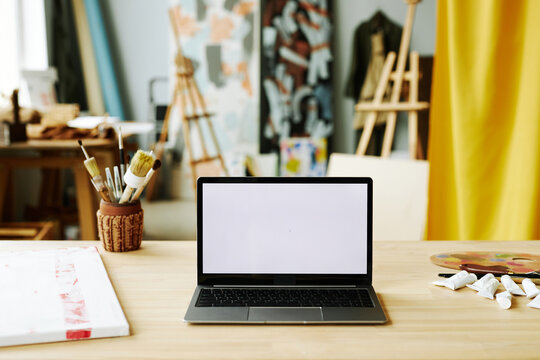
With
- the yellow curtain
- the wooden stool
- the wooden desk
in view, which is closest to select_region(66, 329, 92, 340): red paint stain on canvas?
the yellow curtain

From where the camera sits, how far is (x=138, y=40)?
5.18 metres

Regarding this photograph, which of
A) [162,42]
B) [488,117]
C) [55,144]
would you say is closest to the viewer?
[488,117]

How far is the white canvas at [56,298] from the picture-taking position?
84 centimetres

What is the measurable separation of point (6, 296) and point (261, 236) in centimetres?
48

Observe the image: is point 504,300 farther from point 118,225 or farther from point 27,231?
point 27,231

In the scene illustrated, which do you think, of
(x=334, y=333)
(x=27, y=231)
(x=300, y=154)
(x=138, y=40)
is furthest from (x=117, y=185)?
(x=138, y=40)

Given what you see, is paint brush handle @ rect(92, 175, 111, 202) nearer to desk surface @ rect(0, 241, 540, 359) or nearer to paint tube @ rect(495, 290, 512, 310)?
desk surface @ rect(0, 241, 540, 359)

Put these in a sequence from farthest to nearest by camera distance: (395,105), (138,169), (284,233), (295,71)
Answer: (295,71)
(395,105)
(138,169)
(284,233)

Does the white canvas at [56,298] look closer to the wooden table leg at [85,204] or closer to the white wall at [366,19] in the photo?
the wooden table leg at [85,204]

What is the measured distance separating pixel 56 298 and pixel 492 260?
3.00ft

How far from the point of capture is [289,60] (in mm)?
4801

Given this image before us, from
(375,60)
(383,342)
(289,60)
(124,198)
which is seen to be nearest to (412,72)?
(375,60)

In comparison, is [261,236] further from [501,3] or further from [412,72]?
[412,72]

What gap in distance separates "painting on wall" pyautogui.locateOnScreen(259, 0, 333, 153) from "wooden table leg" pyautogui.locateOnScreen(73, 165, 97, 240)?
2113 millimetres
